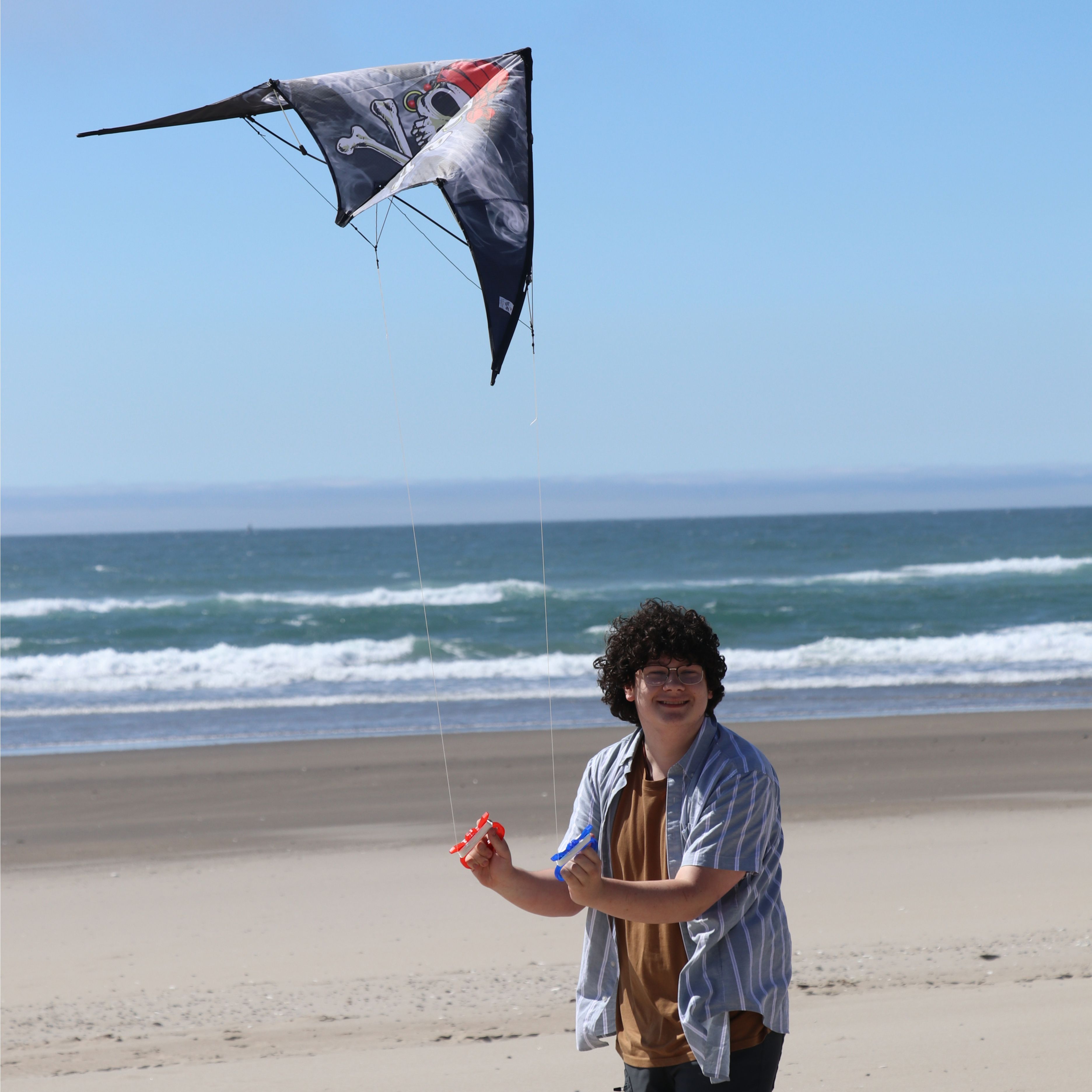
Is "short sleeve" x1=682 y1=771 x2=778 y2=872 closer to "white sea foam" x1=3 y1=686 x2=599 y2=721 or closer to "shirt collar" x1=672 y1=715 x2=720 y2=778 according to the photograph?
"shirt collar" x1=672 y1=715 x2=720 y2=778

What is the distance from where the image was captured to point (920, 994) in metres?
4.92

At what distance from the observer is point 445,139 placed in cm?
304

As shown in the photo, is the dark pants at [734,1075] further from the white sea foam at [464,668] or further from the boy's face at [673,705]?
the white sea foam at [464,668]

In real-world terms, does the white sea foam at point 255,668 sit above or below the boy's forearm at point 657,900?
below

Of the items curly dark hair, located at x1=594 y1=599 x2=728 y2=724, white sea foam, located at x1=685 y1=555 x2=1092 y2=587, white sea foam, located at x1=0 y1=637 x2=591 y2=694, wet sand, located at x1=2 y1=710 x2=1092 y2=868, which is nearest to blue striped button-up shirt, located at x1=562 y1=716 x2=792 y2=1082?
curly dark hair, located at x1=594 y1=599 x2=728 y2=724

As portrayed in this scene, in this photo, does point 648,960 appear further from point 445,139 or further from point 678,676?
point 445,139

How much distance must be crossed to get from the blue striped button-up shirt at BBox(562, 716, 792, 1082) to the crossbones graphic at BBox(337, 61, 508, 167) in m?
1.82

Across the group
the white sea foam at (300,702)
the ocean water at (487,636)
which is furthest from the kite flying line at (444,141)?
the white sea foam at (300,702)

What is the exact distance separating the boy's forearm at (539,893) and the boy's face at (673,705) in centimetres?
36

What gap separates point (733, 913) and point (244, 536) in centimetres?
8601

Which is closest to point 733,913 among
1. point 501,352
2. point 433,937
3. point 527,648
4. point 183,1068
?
point 501,352

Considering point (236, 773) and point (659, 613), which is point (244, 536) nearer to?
point (236, 773)

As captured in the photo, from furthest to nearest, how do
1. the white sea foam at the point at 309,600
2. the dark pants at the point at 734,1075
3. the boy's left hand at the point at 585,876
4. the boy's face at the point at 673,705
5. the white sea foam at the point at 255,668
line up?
the white sea foam at the point at 309,600, the white sea foam at the point at 255,668, the boy's face at the point at 673,705, the dark pants at the point at 734,1075, the boy's left hand at the point at 585,876

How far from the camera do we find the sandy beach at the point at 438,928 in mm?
4387
